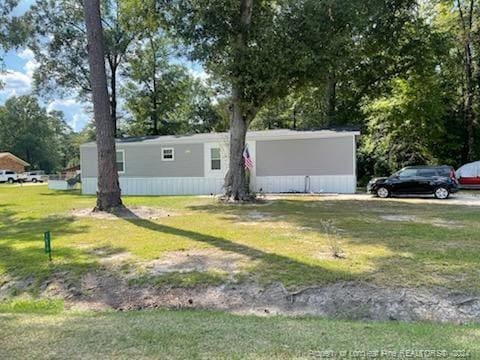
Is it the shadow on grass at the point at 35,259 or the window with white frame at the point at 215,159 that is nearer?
the shadow on grass at the point at 35,259

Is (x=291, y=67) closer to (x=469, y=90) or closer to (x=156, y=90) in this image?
(x=469, y=90)

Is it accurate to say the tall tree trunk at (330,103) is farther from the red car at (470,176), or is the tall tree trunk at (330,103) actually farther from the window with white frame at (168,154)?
Answer: the window with white frame at (168,154)

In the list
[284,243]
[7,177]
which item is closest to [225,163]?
[284,243]

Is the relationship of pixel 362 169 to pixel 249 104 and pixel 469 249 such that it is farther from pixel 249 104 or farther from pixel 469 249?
pixel 469 249

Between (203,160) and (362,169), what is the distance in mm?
9821

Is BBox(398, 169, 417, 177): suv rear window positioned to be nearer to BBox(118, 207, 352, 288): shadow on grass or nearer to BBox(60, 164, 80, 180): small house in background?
BBox(118, 207, 352, 288): shadow on grass

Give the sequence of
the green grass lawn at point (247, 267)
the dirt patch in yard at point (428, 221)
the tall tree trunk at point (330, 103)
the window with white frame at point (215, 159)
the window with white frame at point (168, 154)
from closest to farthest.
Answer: the green grass lawn at point (247, 267) < the dirt patch in yard at point (428, 221) < the window with white frame at point (215, 159) < the window with white frame at point (168, 154) < the tall tree trunk at point (330, 103)

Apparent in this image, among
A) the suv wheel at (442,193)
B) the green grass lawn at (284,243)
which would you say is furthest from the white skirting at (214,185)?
the green grass lawn at (284,243)

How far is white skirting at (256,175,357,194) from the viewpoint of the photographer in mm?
18734

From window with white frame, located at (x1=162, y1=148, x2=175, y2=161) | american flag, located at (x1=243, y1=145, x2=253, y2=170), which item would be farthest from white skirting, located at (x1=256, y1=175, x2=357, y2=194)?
window with white frame, located at (x1=162, y1=148, x2=175, y2=161)

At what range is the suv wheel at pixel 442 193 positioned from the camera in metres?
15.9

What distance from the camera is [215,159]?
20422mm

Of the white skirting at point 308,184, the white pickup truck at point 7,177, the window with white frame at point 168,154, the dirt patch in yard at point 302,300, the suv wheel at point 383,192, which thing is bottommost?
the dirt patch in yard at point 302,300

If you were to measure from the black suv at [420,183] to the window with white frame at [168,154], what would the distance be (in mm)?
9399
